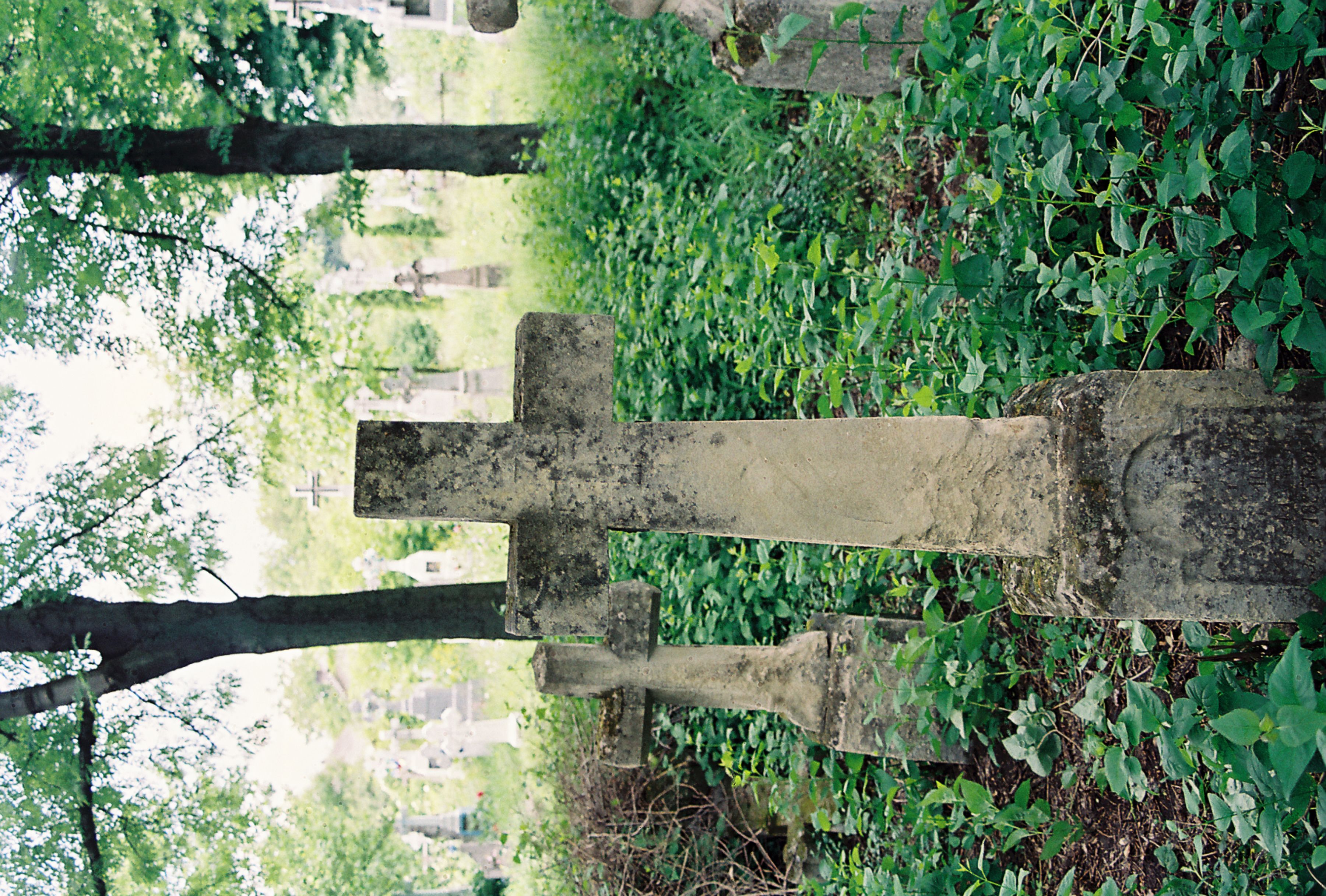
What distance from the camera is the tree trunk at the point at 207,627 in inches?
235

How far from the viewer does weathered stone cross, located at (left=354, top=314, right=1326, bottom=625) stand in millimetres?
2053

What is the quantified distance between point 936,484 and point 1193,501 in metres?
0.57

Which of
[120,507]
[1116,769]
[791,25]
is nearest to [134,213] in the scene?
[120,507]

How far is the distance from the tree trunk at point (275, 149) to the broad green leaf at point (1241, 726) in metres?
7.67

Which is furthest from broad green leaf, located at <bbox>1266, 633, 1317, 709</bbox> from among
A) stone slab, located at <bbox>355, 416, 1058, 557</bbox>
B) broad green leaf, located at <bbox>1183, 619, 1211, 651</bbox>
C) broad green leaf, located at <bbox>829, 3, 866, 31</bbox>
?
broad green leaf, located at <bbox>829, 3, 866, 31</bbox>

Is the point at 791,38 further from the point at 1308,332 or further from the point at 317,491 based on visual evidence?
the point at 317,491

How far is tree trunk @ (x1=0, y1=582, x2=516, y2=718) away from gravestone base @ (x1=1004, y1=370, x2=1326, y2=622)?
4.74m

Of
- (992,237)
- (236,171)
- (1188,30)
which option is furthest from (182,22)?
(1188,30)

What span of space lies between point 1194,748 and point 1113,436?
0.83 metres

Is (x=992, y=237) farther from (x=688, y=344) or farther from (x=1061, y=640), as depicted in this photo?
(x=688, y=344)

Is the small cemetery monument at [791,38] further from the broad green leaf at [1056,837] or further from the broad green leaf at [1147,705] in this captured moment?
the broad green leaf at [1056,837]

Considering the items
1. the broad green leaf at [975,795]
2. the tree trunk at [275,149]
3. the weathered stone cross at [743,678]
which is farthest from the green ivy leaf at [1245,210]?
the tree trunk at [275,149]

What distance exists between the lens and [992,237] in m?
3.53

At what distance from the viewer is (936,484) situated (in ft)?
7.16
